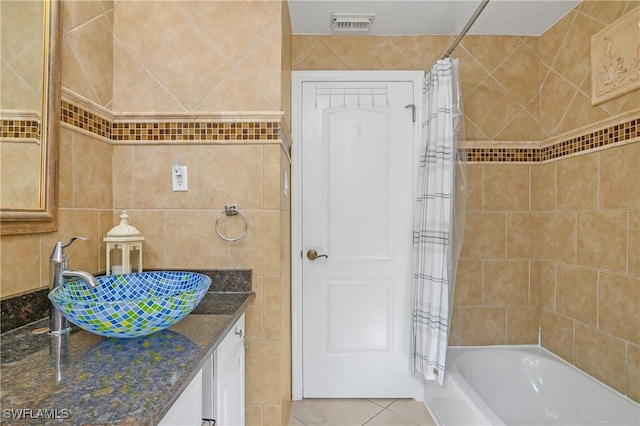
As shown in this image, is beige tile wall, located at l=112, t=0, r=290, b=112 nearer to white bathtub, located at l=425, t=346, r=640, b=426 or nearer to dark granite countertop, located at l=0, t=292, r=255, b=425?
dark granite countertop, located at l=0, t=292, r=255, b=425

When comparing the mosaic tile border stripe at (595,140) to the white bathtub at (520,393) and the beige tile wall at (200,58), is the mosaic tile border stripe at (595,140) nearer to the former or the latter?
the white bathtub at (520,393)

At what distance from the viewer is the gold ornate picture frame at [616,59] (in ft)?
5.26

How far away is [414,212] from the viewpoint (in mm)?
2262

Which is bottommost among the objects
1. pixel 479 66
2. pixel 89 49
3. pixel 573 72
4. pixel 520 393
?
pixel 520 393

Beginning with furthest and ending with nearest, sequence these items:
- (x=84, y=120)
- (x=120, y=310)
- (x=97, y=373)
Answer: (x=84, y=120) → (x=120, y=310) → (x=97, y=373)

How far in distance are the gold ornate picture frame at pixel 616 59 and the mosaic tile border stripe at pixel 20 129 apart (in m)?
2.41

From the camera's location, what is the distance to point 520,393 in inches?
79.7

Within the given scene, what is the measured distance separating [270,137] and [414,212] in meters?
1.11

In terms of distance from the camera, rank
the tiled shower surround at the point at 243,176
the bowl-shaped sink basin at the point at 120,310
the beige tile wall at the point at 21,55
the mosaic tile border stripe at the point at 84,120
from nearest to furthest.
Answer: the bowl-shaped sink basin at the point at 120,310 < the beige tile wall at the point at 21,55 < the mosaic tile border stripe at the point at 84,120 < the tiled shower surround at the point at 243,176

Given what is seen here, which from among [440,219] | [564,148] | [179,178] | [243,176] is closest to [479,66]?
[564,148]

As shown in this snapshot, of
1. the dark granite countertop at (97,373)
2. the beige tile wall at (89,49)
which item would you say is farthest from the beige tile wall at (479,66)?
the dark granite countertop at (97,373)

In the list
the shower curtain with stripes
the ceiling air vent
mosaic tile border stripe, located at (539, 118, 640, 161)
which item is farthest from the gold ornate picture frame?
the ceiling air vent

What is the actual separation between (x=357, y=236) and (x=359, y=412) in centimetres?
107

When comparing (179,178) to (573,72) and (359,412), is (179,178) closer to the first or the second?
(359,412)
